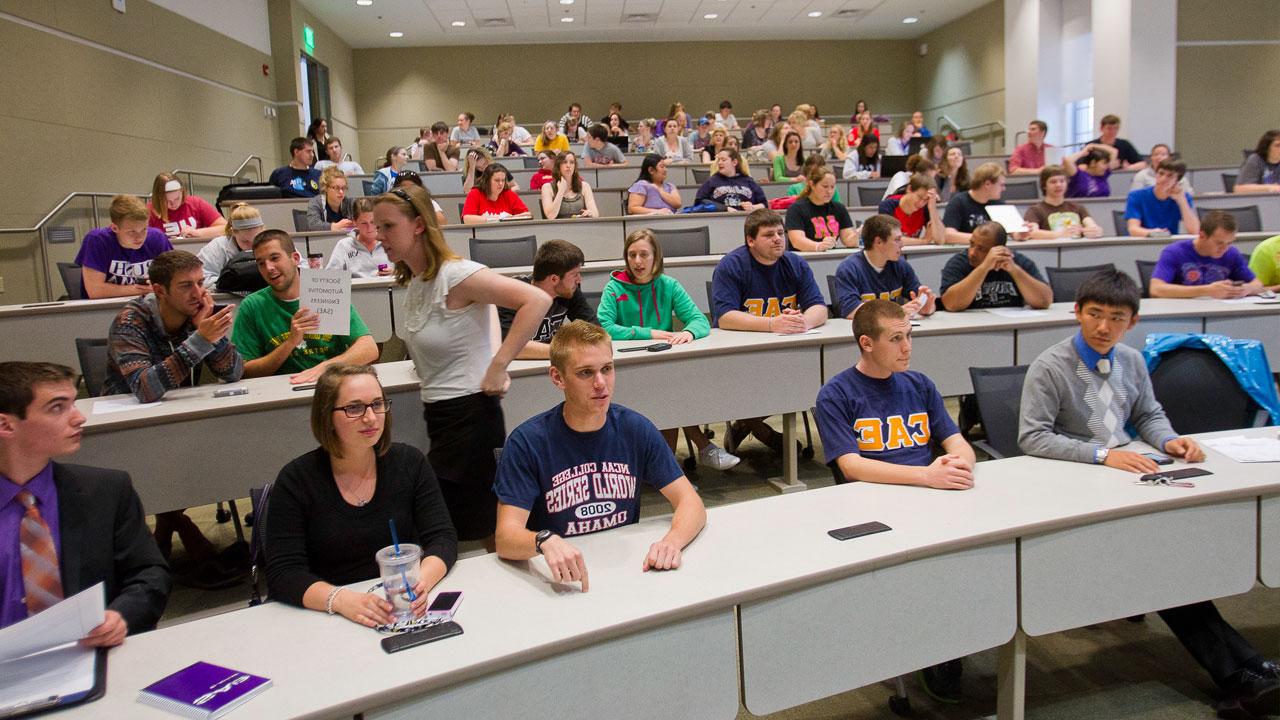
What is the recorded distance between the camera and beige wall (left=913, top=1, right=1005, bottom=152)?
48.2 feet

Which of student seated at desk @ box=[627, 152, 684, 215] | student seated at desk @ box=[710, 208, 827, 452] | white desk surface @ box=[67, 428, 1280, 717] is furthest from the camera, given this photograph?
student seated at desk @ box=[627, 152, 684, 215]

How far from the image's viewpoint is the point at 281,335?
3.46m

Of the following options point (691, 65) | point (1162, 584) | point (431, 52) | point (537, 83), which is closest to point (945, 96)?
point (691, 65)

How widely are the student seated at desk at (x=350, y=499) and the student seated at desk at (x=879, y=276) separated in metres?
2.81

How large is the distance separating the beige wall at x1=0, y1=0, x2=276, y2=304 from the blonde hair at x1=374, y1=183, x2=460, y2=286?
243 inches

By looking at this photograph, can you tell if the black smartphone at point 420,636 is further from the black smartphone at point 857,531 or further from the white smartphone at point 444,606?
the black smartphone at point 857,531

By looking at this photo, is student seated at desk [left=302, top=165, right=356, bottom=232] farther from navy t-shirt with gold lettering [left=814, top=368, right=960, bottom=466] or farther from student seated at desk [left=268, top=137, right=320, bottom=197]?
navy t-shirt with gold lettering [left=814, top=368, right=960, bottom=466]

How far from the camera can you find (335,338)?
3.53m

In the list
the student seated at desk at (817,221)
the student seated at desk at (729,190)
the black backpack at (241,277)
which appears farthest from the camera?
the student seated at desk at (729,190)

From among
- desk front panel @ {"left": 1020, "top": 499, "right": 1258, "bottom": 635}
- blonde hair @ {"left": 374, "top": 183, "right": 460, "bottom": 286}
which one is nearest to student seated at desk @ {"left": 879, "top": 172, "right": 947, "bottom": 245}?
desk front panel @ {"left": 1020, "top": 499, "right": 1258, "bottom": 635}

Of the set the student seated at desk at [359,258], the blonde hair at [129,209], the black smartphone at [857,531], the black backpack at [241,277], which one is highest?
the blonde hair at [129,209]

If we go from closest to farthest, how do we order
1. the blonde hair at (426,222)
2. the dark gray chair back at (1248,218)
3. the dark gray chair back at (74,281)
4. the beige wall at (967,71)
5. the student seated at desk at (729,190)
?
the blonde hair at (426,222) < the dark gray chair back at (74,281) < the dark gray chair back at (1248,218) < the student seated at desk at (729,190) < the beige wall at (967,71)

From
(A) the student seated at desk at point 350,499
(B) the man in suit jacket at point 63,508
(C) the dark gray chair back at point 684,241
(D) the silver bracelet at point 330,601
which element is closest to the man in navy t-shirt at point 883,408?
(A) the student seated at desk at point 350,499

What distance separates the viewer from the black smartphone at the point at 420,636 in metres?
1.55
